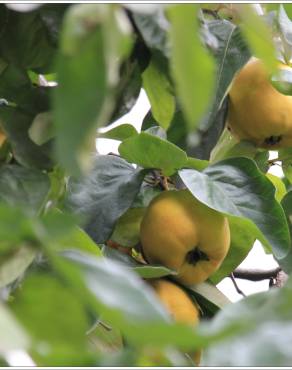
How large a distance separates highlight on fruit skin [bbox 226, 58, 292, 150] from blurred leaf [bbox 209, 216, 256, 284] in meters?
0.10

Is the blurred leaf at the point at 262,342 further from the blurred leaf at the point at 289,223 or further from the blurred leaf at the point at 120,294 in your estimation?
the blurred leaf at the point at 289,223

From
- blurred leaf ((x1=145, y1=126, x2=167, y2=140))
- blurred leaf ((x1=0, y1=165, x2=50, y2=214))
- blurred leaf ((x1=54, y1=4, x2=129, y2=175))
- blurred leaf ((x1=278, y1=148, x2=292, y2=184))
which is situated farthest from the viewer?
blurred leaf ((x1=278, y1=148, x2=292, y2=184))

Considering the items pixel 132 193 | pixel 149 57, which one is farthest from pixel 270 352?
pixel 132 193

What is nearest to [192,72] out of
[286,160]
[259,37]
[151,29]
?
[259,37]

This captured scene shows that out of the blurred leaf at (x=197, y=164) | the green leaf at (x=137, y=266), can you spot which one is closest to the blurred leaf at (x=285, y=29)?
the blurred leaf at (x=197, y=164)

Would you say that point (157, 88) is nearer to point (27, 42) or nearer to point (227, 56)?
point (27, 42)

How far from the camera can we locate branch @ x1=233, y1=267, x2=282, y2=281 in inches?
40.8

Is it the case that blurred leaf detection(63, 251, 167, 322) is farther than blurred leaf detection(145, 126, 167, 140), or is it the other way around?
blurred leaf detection(145, 126, 167, 140)

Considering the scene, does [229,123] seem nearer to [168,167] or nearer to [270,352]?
[168,167]

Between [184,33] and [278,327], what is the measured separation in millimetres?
82

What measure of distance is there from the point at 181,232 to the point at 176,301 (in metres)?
0.06

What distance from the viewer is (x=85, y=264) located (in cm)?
23

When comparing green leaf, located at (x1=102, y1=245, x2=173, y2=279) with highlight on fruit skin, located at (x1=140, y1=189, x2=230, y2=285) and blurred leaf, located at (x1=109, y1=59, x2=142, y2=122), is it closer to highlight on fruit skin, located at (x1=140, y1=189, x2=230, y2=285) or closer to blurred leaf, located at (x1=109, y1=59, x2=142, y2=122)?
highlight on fruit skin, located at (x1=140, y1=189, x2=230, y2=285)

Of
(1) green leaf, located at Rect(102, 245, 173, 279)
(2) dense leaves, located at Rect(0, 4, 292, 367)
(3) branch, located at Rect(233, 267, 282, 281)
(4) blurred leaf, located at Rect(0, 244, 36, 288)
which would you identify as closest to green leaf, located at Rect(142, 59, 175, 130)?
(2) dense leaves, located at Rect(0, 4, 292, 367)
